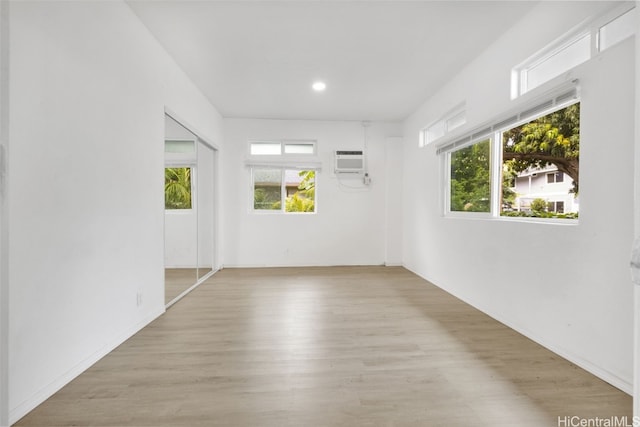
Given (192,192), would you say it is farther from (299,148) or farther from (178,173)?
(299,148)

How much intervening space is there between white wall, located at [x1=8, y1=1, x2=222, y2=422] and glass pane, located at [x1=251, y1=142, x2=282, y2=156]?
8.87 ft

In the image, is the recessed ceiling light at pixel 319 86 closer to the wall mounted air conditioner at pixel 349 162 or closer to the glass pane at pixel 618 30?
the wall mounted air conditioner at pixel 349 162

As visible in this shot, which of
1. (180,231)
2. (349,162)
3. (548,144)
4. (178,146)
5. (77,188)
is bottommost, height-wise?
(180,231)

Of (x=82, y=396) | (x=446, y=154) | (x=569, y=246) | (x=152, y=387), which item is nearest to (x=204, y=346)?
(x=152, y=387)

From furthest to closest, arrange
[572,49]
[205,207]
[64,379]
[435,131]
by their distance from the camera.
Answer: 1. [435,131]
2. [205,207]
3. [572,49]
4. [64,379]

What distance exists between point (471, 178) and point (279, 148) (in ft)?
10.9

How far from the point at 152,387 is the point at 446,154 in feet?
13.0

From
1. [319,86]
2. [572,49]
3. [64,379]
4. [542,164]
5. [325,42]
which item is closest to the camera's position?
[64,379]

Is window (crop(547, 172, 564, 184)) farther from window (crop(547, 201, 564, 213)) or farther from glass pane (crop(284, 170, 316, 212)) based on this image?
glass pane (crop(284, 170, 316, 212))

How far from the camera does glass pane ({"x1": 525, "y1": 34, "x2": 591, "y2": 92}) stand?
7.09 feet

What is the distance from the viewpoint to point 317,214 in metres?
5.64

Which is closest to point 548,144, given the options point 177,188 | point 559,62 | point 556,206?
point 556,206

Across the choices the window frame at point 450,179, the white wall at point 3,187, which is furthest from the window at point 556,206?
the white wall at point 3,187

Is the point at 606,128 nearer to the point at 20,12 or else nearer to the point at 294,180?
the point at 20,12
